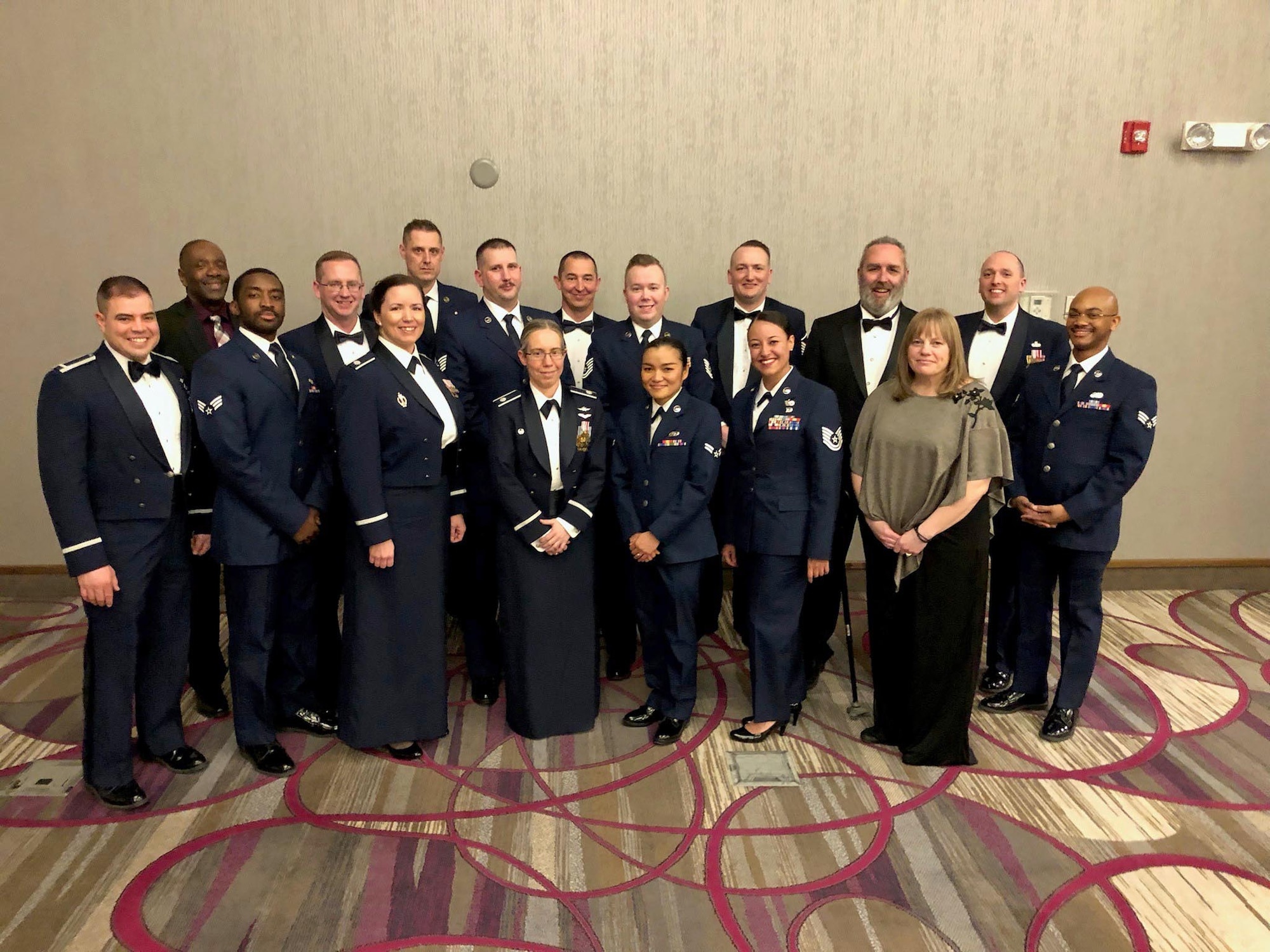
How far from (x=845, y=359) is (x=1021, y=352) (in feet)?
2.48

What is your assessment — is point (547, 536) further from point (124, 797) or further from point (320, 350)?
point (124, 797)

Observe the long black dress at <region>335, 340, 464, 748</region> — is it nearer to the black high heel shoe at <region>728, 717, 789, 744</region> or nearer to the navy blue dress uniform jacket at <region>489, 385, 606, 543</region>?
the navy blue dress uniform jacket at <region>489, 385, 606, 543</region>

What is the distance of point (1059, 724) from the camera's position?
3.37 metres

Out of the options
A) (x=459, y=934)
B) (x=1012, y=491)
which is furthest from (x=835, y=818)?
(x=1012, y=491)

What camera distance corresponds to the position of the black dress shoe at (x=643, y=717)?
3432 mm

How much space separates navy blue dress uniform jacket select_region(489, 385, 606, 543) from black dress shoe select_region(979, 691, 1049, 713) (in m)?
1.90

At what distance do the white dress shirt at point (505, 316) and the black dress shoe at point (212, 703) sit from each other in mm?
1920

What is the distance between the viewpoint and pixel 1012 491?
11.2ft

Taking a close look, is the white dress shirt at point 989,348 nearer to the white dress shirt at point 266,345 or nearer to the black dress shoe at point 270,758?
the white dress shirt at point 266,345

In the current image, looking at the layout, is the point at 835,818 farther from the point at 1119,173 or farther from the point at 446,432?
the point at 1119,173

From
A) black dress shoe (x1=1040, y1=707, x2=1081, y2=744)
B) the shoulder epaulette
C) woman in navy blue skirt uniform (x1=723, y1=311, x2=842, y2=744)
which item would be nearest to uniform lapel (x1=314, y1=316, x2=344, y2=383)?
the shoulder epaulette

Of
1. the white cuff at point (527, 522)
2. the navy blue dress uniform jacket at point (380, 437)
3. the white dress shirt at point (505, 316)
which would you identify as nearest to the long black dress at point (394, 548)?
the navy blue dress uniform jacket at point (380, 437)

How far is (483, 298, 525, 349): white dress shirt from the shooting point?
11.9 feet

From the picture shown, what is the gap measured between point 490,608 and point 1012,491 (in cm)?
222
